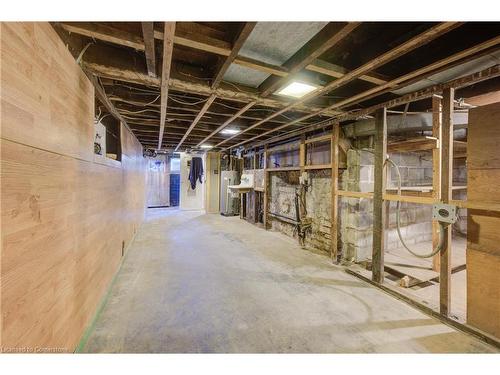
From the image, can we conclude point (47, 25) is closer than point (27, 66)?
No

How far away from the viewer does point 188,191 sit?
813 cm

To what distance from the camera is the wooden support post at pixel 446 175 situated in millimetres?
1896

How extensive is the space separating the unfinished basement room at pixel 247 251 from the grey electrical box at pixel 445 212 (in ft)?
0.04

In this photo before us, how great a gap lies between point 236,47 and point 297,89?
984 millimetres

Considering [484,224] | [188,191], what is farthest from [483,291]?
[188,191]

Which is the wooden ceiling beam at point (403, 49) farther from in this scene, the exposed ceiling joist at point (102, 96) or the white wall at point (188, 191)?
the white wall at point (188, 191)

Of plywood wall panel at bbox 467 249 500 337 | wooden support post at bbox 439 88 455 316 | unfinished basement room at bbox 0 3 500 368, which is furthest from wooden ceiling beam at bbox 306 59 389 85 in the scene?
plywood wall panel at bbox 467 249 500 337

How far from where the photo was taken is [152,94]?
2746 millimetres

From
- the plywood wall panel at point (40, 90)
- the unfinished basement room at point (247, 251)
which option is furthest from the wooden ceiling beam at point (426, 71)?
the plywood wall panel at point (40, 90)

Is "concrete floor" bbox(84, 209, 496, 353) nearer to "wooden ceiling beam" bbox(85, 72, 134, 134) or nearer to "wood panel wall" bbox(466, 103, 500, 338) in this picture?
"wood panel wall" bbox(466, 103, 500, 338)

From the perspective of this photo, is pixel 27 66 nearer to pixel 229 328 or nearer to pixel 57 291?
pixel 57 291

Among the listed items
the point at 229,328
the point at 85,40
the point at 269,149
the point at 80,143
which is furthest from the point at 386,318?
the point at 269,149

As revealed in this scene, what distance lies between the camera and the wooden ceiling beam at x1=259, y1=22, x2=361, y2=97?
1.32 metres

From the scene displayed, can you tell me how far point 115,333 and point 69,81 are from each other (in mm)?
1743
